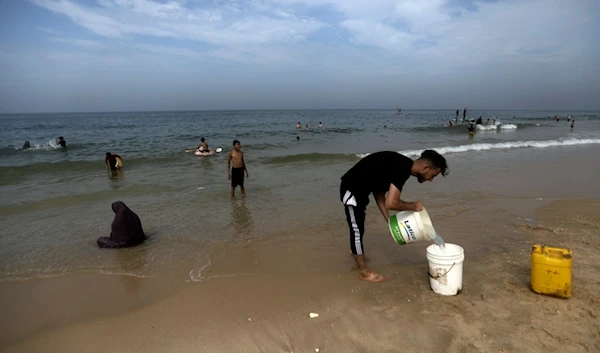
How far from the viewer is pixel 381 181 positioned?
12.1 feet

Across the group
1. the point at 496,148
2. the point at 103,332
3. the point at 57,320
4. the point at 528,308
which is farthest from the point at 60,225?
the point at 496,148

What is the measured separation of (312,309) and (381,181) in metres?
1.54

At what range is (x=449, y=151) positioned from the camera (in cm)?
1780

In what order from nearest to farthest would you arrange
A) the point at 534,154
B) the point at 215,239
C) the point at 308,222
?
the point at 215,239
the point at 308,222
the point at 534,154

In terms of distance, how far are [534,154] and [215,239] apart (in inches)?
617

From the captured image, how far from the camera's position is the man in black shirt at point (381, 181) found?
344cm

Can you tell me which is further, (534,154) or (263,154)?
(263,154)

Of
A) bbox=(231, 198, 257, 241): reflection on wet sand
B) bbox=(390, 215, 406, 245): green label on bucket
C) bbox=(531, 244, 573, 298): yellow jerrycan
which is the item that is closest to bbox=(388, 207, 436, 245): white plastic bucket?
bbox=(390, 215, 406, 245): green label on bucket

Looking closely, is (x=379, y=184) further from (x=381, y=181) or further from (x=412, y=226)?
(x=412, y=226)

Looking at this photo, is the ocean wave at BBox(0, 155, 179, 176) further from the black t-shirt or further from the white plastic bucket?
the white plastic bucket

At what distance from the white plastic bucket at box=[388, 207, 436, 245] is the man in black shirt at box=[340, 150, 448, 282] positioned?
10 cm

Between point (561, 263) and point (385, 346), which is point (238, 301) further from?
point (561, 263)

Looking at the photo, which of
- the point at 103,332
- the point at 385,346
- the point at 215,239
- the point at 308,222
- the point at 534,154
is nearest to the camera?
the point at 385,346

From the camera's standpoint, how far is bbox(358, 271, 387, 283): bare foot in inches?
157
